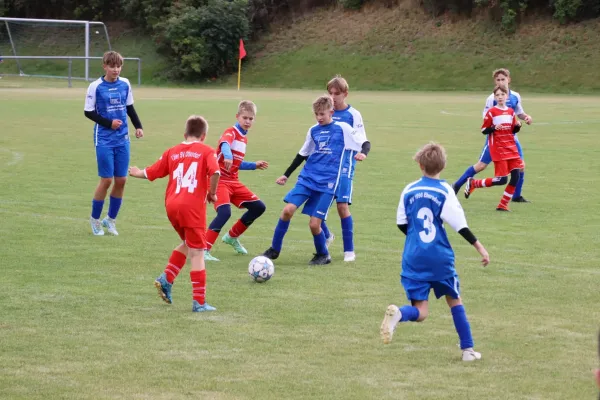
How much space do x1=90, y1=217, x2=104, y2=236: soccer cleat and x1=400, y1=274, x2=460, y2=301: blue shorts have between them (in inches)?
214

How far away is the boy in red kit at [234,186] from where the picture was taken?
927 centimetres

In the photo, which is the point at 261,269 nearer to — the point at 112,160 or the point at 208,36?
the point at 112,160

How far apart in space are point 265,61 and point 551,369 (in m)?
53.1

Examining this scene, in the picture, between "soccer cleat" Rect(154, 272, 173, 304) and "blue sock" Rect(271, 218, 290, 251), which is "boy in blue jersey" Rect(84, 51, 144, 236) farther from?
"soccer cleat" Rect(154, 272, 173, 304)

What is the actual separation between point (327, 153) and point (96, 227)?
3.01 metres

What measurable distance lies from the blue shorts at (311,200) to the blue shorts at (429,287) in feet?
10.5

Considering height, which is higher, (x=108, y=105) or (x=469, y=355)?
(x=108, y=105)

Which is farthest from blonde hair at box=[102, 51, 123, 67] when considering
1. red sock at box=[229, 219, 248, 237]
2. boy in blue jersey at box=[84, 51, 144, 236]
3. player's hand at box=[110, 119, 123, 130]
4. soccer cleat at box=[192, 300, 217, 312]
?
soccer cleat at box=[192, 300, 217, 312]

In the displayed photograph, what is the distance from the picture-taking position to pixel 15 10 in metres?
69.1

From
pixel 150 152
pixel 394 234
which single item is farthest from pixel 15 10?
pixel 394 234

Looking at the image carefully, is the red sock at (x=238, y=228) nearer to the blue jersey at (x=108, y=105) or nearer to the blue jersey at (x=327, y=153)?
the blue jersey at (x=327, y=153)

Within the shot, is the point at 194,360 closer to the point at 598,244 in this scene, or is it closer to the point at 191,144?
the point at 191,144

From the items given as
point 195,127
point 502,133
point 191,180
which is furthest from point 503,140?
point 191,180

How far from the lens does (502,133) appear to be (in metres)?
13.3
